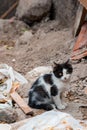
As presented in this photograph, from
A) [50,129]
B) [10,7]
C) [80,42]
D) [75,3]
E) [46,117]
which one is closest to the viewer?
[50,129]

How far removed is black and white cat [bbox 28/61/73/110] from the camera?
540 cm

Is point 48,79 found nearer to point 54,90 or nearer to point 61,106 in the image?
point 54,90

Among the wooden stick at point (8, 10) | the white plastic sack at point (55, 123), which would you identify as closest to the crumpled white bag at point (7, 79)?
the white plastic sack at point (55, 123)

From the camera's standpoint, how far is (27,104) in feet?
19.1

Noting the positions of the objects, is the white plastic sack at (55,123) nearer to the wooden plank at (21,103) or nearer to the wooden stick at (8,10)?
the wooden plank at (21,103)

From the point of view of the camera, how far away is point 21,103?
588 cm

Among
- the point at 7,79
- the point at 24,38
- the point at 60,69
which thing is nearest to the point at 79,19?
the point at 24,38

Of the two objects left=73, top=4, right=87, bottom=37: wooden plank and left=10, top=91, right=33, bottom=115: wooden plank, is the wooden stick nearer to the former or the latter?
left=73, top=4, right=87, bottom=37: wooden plank

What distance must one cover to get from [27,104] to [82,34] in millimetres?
2528

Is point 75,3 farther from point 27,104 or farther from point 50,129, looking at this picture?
point 50,129

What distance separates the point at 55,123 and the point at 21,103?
62.7 inches

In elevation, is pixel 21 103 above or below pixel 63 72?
below

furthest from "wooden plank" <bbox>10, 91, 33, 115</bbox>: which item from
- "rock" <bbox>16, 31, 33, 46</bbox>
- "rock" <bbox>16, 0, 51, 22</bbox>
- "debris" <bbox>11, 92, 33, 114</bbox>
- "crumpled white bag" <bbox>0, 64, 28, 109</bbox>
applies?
"rock" <bbox>16, 0, 51, 22</bbox>

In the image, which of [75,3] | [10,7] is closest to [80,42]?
[75,3]
